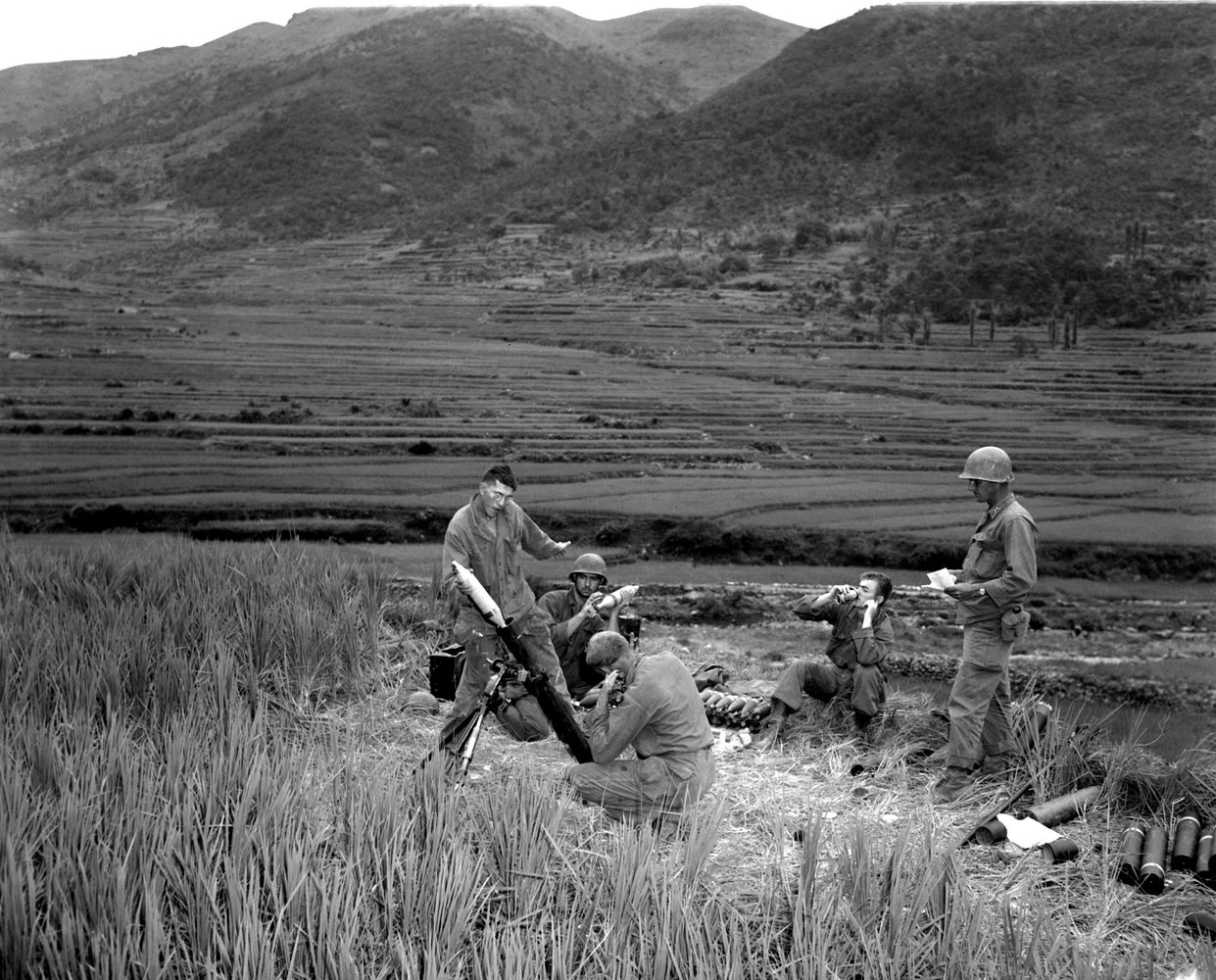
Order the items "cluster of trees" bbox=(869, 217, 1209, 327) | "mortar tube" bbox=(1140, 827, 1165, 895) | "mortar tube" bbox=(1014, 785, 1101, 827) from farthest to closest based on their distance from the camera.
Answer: "cluster of trees" bbox=(869, 217, 1209, 327) < "mortar tube" bbox=(1014, 785, 1101, 827) < "mortar tube" bbox=(1140, 827, 1165, 895)

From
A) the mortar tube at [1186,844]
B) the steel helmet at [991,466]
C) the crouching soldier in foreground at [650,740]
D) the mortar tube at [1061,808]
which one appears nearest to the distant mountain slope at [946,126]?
the steel helmet at [991,466]

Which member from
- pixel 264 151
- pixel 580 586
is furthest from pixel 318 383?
pixel 580 586

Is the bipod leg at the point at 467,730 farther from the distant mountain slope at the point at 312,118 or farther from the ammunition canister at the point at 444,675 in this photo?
the distant mountain slope at the point at 312,118

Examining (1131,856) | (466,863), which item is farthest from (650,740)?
(1131,856)

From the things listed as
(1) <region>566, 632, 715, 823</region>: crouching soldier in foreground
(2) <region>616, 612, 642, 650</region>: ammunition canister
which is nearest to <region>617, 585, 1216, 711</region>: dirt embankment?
(2) <region>616, 612, 642, 650</region>: ammunition canister

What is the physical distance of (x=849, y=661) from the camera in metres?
6.00

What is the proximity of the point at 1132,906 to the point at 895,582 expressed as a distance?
5.12 m

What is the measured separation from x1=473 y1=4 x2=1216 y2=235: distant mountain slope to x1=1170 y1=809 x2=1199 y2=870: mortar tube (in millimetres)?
7964

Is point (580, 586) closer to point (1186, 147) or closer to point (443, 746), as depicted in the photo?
point (443, 746)

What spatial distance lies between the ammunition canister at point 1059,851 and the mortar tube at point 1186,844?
370 millimetres

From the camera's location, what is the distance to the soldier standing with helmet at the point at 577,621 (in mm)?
6352

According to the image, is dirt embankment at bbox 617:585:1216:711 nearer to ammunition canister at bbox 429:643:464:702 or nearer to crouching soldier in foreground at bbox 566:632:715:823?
ammunition canister at bbox 429:643:464:702

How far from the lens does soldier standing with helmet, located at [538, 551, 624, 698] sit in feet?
20.8

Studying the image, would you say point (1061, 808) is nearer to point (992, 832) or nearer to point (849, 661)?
point (992, 832)
